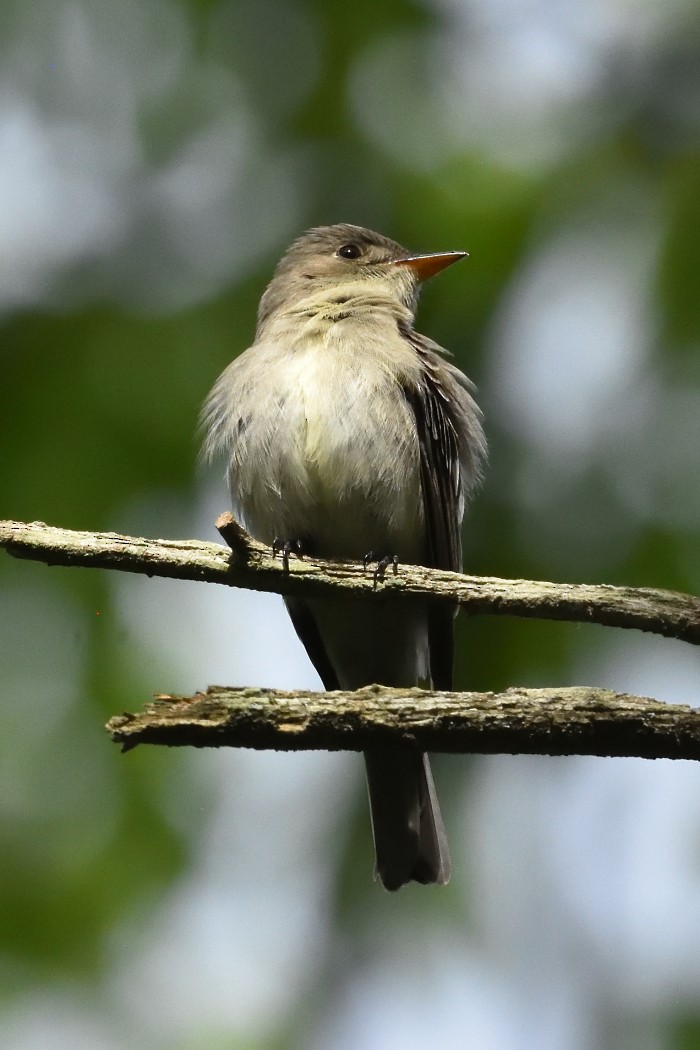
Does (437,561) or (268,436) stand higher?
(268,436)

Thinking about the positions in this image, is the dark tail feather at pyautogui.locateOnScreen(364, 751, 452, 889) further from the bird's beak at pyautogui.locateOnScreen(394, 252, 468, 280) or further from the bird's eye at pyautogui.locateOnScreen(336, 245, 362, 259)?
the bird's eye at pyautogui.locateOnScreen(336, 245, 362, 259)

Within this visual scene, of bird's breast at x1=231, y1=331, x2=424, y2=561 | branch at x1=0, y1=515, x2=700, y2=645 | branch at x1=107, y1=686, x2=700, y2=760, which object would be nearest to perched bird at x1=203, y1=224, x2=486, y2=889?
bird's breast at x1=231, y1=331, x2=424, y2=561

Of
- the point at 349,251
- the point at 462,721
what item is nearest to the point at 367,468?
the point at 349,251

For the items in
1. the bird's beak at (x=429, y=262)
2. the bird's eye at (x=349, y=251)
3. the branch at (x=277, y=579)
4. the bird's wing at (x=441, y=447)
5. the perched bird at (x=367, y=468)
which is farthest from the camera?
the bird's eye at (x=349, y=251)

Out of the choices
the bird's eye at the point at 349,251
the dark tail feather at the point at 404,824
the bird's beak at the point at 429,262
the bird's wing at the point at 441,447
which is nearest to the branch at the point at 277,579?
the dark tail feather at the point at 404,824

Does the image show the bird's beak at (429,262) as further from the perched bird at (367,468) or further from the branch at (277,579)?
the branch at (277,579)

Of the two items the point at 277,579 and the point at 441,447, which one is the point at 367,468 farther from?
the point at 277,579

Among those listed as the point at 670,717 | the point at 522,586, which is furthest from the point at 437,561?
the point at 670,717

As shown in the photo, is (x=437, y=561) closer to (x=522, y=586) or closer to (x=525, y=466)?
(x=525, y=466)
